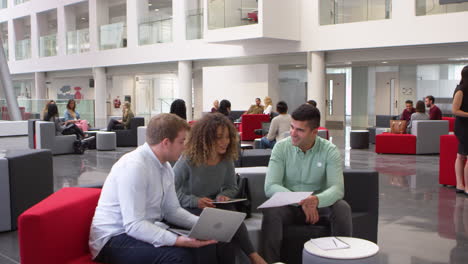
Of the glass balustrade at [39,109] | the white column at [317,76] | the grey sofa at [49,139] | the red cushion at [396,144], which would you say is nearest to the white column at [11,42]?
the glass balustrade at [39,109]

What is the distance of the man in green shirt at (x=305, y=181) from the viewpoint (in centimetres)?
360

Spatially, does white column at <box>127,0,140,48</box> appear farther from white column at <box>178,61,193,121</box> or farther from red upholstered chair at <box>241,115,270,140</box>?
red upholstered chair at <box>241,115,270,140</box>

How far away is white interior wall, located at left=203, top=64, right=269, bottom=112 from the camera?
20359mm

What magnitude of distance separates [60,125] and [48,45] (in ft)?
61.7

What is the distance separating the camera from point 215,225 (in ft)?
9.62

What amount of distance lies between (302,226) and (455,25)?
12.7m

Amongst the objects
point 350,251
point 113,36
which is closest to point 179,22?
point 113,36

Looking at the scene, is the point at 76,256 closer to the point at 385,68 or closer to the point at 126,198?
the point at 126,198

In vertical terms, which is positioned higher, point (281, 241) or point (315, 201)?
point (315, 201)

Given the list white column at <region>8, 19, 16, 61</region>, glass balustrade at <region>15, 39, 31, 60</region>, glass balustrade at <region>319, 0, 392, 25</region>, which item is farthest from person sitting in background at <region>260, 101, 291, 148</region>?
white column at <region>8, 19, 16, 61</region>

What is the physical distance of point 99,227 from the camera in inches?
118

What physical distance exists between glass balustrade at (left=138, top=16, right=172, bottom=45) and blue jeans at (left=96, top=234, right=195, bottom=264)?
66.6 feet

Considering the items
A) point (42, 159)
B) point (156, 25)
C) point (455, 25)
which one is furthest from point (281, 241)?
point (156, 25)

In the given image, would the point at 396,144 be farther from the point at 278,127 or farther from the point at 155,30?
the point at 155,30
